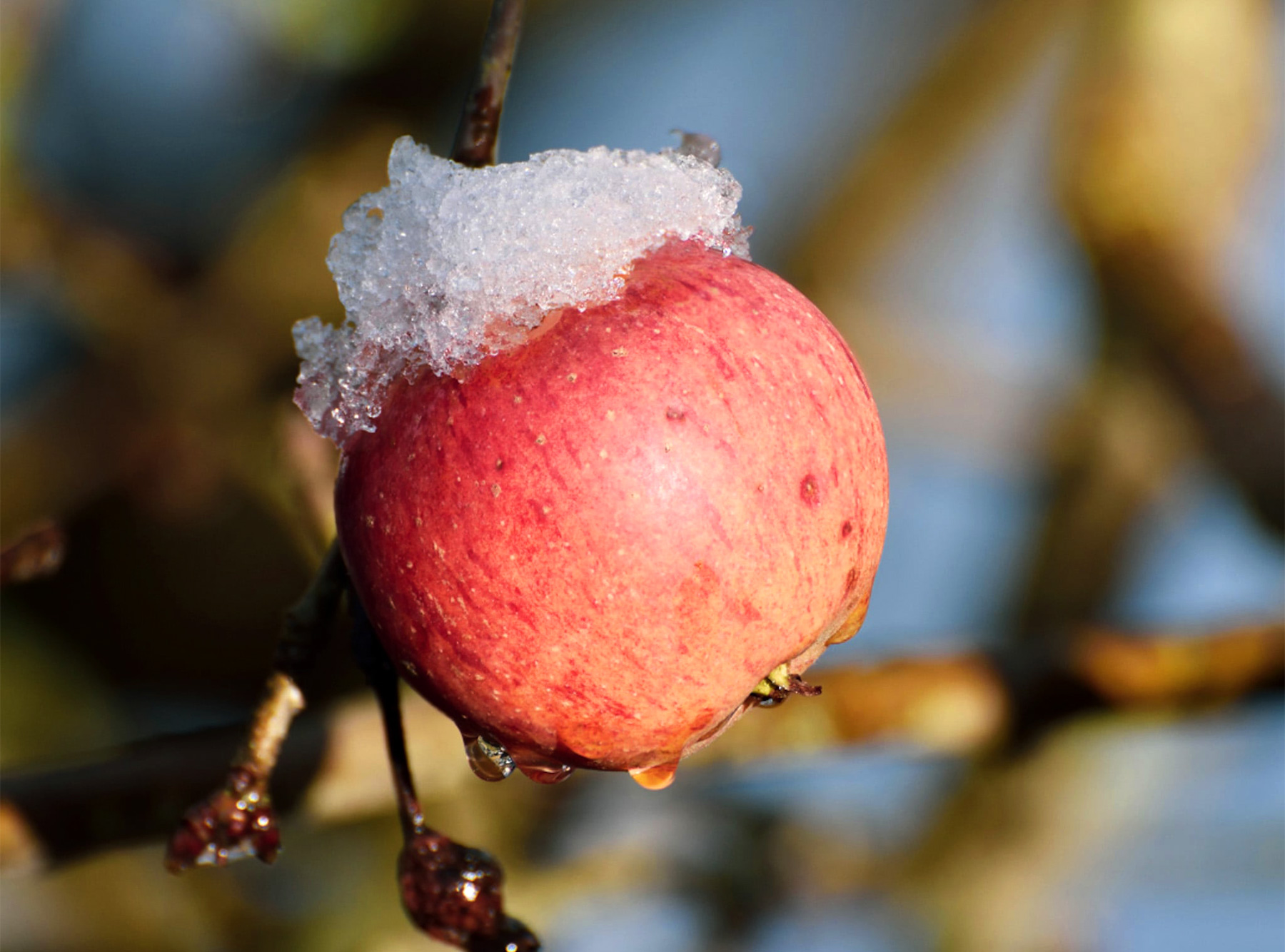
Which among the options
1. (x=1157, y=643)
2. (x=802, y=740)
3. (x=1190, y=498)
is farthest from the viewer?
(x=1190, y=498)

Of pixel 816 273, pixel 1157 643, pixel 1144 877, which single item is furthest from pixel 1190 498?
pixel 1157 643

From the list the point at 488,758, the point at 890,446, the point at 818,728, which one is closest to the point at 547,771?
the point at 488,758

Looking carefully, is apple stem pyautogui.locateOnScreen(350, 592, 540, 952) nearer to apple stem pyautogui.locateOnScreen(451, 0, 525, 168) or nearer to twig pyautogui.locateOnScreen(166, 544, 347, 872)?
twig pyautogui.locateOnScreen(166, 544, 347, 872)

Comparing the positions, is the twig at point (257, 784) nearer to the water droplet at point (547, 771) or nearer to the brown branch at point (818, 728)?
the water droplet at point (547, 771)

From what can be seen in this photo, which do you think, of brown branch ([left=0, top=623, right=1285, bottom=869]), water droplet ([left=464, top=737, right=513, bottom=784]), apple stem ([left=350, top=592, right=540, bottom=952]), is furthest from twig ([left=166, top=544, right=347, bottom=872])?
brown branch ([left=0, top=623, right=1285, bottom=869])

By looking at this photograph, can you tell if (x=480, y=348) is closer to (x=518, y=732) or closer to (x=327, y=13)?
(x=518, y=732)

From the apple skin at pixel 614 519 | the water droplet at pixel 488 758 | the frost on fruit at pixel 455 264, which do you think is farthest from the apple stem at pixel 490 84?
the water droplet at pixel 488 758
